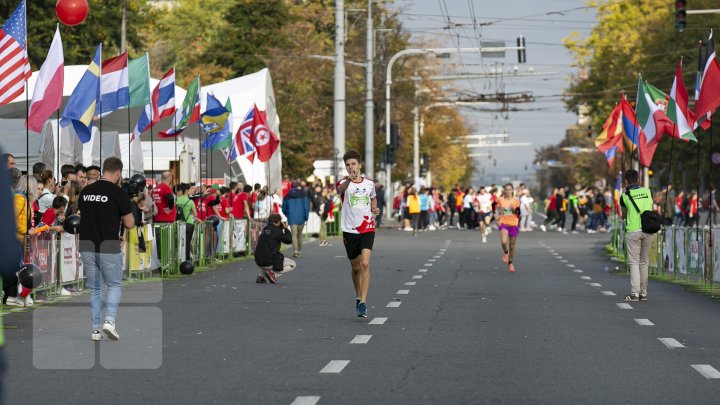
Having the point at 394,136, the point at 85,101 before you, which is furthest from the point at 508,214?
the point at 394,136

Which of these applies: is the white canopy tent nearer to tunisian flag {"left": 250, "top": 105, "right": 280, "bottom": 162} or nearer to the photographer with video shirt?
tunisian flag {"left": 250, "top": 105, "right": 280, "bottom": 162}

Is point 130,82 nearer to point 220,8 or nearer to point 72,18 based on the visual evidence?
point 72,18

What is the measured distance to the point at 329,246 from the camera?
3784cm

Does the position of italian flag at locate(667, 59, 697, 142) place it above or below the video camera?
above

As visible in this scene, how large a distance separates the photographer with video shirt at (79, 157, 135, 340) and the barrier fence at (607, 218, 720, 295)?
10195 millimetres

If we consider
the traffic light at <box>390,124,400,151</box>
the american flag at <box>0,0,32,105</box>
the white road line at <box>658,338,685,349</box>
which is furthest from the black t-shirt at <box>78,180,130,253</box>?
the traffic light at <box>390,124,400,151</box>

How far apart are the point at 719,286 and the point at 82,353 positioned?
11811 millimetres

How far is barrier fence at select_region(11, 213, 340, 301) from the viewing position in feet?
59.3

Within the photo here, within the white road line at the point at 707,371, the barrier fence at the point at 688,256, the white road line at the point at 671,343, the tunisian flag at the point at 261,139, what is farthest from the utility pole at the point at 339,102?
the white road line at the point at 707,371

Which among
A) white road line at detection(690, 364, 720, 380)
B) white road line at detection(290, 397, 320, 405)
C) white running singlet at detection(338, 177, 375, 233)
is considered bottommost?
white road line at detection(690, 364, 720, 380)

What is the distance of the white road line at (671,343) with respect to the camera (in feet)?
41.8

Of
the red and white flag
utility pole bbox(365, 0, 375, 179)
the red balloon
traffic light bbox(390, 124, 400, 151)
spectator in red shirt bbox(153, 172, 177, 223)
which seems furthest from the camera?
traffic light bbox(390, 124, 400, 151)

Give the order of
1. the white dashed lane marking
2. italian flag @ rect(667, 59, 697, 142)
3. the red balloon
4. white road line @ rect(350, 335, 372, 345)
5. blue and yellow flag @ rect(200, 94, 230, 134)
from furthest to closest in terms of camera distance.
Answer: blue and yellow flag @ rect(200, 94, 230, 134) → italian flag @ rect(667, 59, 697, 142) → the red balloon → the white dashed lane marking → white road line @ rect(350, 335, 372, 345)

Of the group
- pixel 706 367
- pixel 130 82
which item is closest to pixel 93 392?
pixel 706 367
